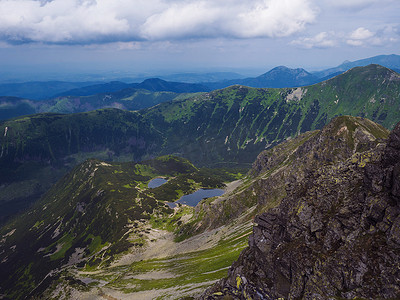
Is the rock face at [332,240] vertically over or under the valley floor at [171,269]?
over

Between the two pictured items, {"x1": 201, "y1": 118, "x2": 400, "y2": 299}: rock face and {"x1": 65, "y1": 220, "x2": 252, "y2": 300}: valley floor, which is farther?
{"x1": 65, "y1": 220, "x2": 252, "y2": 300}: valley floor

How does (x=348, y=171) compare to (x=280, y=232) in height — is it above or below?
above

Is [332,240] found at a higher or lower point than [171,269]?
higher

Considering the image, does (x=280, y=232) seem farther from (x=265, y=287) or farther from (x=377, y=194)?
(x=377, y=194)

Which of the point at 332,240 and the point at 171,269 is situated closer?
the point at 332,240

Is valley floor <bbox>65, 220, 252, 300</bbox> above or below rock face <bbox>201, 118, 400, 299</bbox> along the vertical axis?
below

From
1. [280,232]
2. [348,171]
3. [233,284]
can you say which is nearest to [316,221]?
[280,232]

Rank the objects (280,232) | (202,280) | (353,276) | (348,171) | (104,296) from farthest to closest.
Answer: (104,296)
(202,280)
(280,232)
(348,171)
(353,276)

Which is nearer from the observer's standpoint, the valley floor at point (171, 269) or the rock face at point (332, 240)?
the rock face at point (332, 240)
